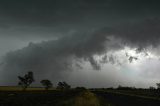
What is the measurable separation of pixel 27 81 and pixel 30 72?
742cm

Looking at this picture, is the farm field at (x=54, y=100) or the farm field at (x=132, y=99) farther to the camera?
the farm field at (x=132, y=99)

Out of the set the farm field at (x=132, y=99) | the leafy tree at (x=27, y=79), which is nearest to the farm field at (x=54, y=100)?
the farm field at (x=132, y=99)

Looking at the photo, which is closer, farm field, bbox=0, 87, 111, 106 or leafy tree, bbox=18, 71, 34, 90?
farm field, bbox=0, 87, 111, 106

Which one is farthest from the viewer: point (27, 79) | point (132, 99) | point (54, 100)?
point (27, 79)

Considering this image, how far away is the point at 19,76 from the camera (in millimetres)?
188875

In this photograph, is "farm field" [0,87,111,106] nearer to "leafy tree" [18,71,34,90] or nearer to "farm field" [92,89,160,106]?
"farm field" [92,89,160,106]

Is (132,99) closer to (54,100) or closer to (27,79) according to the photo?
(54,100)

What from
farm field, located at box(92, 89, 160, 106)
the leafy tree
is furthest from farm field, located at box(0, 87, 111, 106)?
the leafy tree

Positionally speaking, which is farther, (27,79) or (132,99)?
(27,79)

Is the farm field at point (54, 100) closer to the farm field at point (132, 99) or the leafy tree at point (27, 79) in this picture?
the farm field at point (132, 99)

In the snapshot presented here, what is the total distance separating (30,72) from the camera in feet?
623

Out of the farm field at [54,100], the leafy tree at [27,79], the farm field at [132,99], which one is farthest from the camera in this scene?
the leafy tree at [27,79]

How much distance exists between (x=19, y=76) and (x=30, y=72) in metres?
8.66

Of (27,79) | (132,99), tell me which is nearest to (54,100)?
(132,99)
